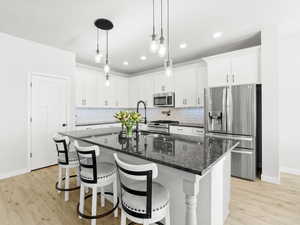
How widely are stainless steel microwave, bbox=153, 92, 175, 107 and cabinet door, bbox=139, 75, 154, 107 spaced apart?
0.24 metres

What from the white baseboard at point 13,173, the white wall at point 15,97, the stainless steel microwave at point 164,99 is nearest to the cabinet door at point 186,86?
the stainless steel microwave at point 164,99

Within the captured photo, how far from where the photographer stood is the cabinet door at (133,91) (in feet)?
18.9

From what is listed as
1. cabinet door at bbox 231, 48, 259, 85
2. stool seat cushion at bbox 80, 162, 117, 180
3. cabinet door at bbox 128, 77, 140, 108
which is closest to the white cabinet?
cabinet door at bbox 231, 48, 259, 85

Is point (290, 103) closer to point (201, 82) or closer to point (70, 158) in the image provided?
point (201, 82)

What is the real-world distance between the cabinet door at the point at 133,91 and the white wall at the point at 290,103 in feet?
13.6

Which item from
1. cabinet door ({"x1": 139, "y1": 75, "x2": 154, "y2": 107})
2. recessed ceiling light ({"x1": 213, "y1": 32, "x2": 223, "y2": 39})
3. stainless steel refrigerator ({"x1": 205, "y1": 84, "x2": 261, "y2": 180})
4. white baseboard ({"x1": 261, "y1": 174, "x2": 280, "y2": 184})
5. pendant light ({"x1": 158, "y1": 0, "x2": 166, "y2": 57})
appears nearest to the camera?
pendant light ({"x1": 158, "y1": 0, "x2": 166, "y2": 57})

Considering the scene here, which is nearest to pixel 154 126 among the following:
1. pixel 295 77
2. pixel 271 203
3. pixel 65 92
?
pixel 65 92

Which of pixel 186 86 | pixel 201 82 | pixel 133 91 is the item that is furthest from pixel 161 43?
pixel 133 91

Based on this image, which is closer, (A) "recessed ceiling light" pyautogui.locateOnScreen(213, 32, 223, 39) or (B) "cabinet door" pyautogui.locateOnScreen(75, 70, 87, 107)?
(A) "recessed ceiling light" pyautogui.locateOnScreen(213, 32, 223, 39)

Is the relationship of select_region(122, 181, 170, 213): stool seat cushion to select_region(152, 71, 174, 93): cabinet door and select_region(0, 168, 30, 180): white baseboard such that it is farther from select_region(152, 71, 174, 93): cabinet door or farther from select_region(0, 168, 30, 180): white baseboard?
select_region(152, 71, 174, 93): cabinet door

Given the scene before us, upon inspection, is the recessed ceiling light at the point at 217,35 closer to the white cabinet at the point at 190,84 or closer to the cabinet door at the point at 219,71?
the cabinet door at the point at 219,71

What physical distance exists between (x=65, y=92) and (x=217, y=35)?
3869 millimetres

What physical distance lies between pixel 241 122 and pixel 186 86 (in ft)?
6.11

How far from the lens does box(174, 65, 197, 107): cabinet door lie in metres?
4.29
